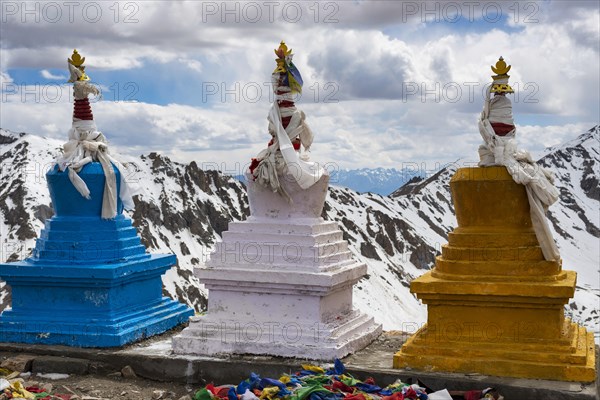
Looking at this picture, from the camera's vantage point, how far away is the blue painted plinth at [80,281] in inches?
543

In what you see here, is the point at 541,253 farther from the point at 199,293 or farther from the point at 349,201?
the point at 349,201

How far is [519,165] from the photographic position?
38.7 feet

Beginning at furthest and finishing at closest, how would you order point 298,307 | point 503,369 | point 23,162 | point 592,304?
1. point 592,304
2. point 23,162
3. point 298,307
4. point 503,369

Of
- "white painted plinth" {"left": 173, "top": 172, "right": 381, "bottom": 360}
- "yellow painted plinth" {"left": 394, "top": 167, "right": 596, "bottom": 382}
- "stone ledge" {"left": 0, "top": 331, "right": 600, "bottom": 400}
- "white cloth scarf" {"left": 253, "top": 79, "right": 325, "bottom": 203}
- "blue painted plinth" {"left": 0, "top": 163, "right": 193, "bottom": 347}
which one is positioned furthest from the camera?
"blue painted plinth" {"left": 0, "top": 163, "right": 193, "bottom": 347}

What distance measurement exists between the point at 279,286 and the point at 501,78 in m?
4.29

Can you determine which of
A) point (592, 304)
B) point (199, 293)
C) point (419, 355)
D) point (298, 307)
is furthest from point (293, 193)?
point (592, 304)

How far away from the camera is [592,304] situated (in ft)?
484

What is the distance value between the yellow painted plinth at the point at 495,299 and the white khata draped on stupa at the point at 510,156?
16cm

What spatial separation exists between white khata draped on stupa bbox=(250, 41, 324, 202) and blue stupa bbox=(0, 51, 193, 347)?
9.09 ft

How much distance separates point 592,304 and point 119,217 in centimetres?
14379

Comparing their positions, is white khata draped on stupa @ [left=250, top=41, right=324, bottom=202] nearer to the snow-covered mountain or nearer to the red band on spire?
the red band on spire

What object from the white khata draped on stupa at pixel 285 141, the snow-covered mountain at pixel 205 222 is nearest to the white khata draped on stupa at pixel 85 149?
the white khata draped on stupa at pixel 285 141

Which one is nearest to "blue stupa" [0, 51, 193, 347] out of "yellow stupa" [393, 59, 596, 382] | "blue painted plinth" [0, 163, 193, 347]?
"blue painted plinth" [0, 163, 193, 347]

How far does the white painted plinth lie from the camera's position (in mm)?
12562
